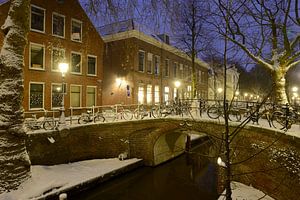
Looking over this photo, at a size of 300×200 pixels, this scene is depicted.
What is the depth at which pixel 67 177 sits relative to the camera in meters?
9.73

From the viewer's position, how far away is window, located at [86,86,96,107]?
18.0 m

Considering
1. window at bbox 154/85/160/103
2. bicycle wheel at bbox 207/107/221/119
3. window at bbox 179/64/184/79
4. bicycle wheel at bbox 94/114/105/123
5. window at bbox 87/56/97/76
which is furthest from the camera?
window at bbox 179/64/184/79

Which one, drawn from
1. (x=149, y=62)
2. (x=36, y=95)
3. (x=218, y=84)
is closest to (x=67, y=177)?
(x=36, y=95)

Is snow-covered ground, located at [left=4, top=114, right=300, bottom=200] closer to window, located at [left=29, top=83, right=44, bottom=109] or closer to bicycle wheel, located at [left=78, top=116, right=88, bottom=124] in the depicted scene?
bicycle wheel, located at [left=78, top=116, right=88, bottom=124]

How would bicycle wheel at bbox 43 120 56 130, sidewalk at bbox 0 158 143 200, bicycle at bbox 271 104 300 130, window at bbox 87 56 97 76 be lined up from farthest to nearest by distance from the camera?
window at bbox 87 56 97 76, bicycle wheel at bbox 43 120 56 130, sidewalk at bbox 0 158 143 200, bicycle at bbox 271 104 300 130

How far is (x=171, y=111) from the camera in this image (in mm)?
13391

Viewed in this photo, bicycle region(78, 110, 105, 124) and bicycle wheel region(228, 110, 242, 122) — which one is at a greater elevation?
bicycle wheel region(228, 110, 242, 122)

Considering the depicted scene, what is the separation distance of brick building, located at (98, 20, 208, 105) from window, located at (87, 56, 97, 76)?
2.64 m

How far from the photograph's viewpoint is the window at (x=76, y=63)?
16.8m

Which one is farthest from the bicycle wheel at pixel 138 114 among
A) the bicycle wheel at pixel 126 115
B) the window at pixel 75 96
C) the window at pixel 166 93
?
the window at pixel 166 93

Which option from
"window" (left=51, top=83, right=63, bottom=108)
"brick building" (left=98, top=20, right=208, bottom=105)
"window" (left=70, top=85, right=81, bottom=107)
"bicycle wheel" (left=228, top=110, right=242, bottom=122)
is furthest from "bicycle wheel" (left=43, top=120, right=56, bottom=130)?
"brick building" (left=98, top=20, right=208, bottom=105)

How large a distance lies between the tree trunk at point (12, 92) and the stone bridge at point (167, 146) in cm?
212

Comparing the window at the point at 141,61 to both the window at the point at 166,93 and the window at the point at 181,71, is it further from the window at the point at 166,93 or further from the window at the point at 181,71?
the window at the point at 181,71

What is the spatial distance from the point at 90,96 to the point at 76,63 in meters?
2.97
